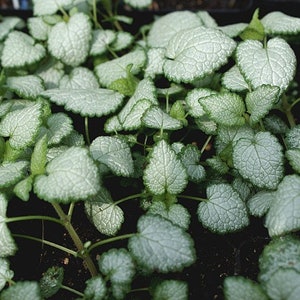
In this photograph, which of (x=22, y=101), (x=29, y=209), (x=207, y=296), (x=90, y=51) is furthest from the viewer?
(x=90, y=51)

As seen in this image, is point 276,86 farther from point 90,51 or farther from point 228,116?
point 90,51

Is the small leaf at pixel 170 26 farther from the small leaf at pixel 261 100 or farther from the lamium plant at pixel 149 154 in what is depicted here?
the small leaf at pixel 261 100

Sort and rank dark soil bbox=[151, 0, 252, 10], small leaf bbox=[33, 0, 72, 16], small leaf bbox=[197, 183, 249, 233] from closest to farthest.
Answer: small leaf bbox=[197, 183, 249, 233] < small leaf bbox=[33, 0, 72, 16] < dark soil bbox=[151, 0, 252, 10]

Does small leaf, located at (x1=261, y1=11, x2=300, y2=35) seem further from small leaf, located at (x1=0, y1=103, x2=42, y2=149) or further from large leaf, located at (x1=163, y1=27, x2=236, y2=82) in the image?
small leaf, located at (x1=0, y1=103, x2=42, y2=149)

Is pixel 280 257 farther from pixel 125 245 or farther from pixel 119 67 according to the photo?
pixel 119 67

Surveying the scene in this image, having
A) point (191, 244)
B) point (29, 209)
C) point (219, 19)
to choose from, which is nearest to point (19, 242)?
point (29, 209)

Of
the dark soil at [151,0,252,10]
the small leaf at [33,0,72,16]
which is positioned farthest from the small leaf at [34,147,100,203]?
the dark soil at [151,0,252,10]
